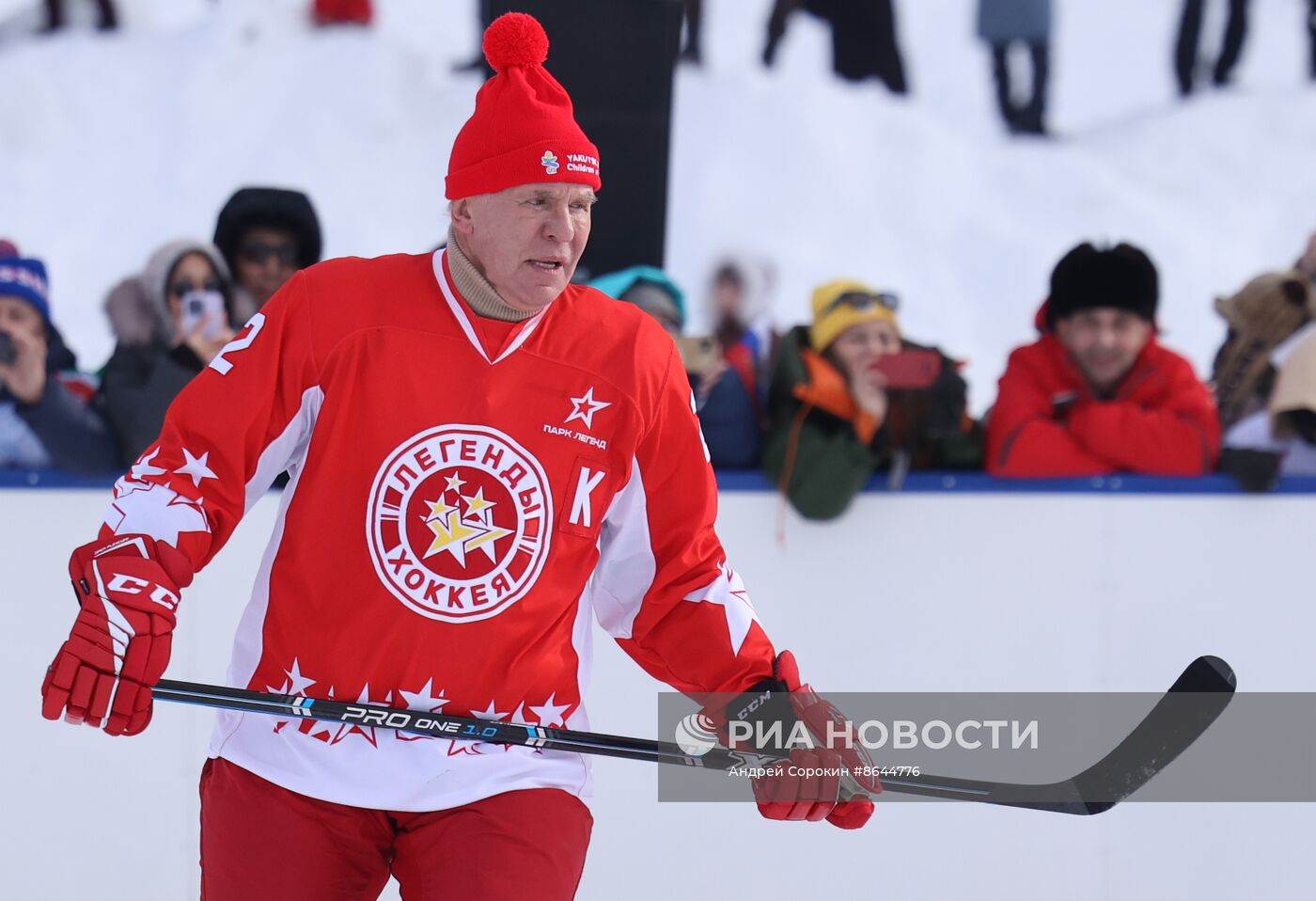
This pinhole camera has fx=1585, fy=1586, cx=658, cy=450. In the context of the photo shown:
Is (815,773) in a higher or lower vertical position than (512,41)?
lower

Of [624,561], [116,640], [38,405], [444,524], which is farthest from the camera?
[38,405]

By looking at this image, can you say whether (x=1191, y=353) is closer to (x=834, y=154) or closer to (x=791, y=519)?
(x=834, y=154)

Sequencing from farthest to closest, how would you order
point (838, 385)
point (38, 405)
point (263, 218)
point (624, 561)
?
point (263, 218)
point (838, 385)
point (38, 405)
point (624, 561)

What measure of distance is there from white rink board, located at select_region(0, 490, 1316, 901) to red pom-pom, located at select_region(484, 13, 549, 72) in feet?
3.96

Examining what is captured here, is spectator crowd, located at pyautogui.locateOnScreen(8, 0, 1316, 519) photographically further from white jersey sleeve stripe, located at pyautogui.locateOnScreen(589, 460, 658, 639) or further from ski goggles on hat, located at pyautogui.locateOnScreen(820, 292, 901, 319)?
white jersey sleeve stripe, located at pyautogui.locateOnScreen(589, 460, 658, 639)

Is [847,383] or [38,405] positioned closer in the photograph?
[38,405]

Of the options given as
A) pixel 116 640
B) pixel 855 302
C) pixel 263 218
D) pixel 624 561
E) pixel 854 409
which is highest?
pixel 263 218

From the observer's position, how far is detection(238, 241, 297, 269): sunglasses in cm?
329

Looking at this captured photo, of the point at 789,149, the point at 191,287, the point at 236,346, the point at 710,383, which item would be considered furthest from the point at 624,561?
the point at 789,149

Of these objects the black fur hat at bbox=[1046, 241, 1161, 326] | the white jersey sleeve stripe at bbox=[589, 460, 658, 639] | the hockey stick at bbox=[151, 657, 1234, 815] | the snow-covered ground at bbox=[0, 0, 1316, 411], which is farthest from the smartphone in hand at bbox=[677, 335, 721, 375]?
the snow-covered ground at bbox=[0, 0, 1316, 411]

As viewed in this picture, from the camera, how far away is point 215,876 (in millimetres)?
1856

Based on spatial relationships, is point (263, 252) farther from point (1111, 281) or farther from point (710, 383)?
point (1111, 281)

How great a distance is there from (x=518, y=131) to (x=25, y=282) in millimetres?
1608

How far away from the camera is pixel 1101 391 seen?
316 cm
